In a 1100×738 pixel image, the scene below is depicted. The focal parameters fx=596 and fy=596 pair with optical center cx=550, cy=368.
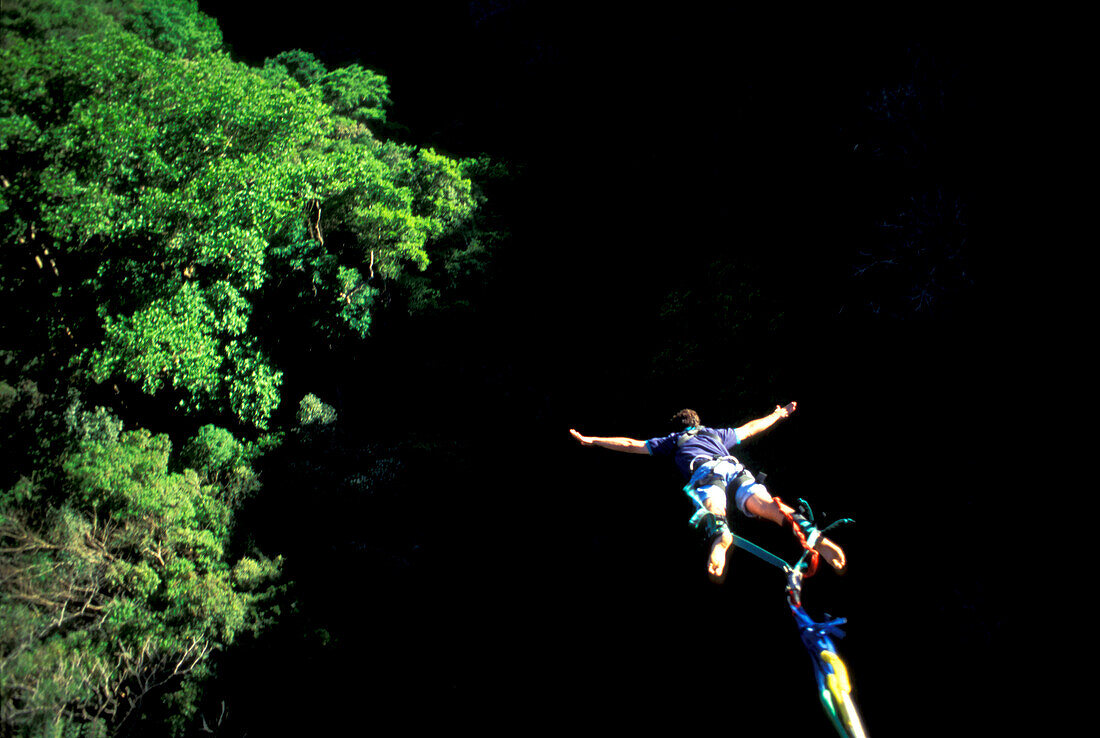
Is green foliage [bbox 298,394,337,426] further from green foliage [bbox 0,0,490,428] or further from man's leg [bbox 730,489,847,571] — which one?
man's leg [bbox 730,489,847,571]

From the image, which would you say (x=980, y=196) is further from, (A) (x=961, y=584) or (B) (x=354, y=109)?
(B) (x=354, y=109)

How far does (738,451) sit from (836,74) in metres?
6.04

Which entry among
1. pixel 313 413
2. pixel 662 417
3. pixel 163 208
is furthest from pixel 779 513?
pixel 313 413

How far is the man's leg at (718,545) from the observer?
3.96 meters

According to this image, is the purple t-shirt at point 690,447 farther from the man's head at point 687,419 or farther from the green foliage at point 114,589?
the green foliage at point 114,589

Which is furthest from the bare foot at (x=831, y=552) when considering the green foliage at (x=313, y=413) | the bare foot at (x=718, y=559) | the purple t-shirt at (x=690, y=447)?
the green foliage at (x=313, y=413)

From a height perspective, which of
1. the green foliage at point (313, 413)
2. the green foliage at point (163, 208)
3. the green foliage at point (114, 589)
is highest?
the green foliage at point (163, 208)

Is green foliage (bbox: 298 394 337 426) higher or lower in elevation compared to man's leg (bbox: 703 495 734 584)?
lower

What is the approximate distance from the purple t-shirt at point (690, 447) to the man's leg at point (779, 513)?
1.80ft

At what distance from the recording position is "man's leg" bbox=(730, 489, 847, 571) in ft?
12.4

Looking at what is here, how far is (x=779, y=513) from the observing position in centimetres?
432

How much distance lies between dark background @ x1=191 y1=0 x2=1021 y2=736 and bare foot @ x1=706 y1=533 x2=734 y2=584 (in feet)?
15.3

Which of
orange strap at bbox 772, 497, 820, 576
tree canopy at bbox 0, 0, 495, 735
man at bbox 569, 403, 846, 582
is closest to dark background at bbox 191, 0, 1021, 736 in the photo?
tree canopy at bbox 0, 0, 495, 735

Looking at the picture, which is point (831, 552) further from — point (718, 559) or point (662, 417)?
point (662, 417)
